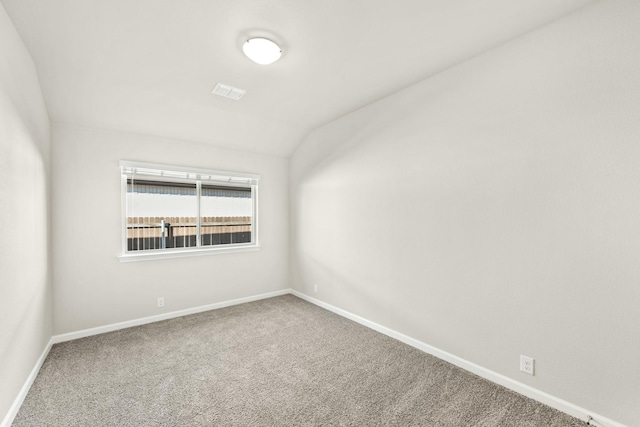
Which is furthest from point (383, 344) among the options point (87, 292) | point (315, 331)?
point (87, 292)

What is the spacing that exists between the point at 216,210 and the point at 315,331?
226 centimetres

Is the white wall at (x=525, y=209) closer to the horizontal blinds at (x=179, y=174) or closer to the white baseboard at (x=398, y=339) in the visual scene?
the white baseboard at (x=398, y=339)

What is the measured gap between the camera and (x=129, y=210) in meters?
3.48

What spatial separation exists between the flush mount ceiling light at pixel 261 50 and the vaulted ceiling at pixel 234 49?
47 mm

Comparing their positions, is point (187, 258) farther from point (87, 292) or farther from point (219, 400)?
point (219, 400)

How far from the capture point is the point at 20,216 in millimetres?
2041

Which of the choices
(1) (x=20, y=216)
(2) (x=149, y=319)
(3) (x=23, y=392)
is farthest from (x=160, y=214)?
(3) (x=23, y=392)

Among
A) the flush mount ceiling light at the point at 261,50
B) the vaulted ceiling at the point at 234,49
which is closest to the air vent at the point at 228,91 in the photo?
the vaulted ceiling at the point at 234,49

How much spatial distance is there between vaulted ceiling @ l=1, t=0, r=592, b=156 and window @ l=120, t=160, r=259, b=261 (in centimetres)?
66

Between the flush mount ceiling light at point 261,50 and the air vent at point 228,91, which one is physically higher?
the air vent at point 228,91

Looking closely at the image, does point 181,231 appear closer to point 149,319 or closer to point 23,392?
point 149,319

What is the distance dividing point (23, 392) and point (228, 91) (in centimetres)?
301

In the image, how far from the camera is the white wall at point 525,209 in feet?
5.72

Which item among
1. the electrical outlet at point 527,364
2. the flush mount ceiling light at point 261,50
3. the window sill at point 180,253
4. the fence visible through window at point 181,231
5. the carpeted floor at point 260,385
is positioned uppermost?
the flush mount ceiling light at point 261,50
